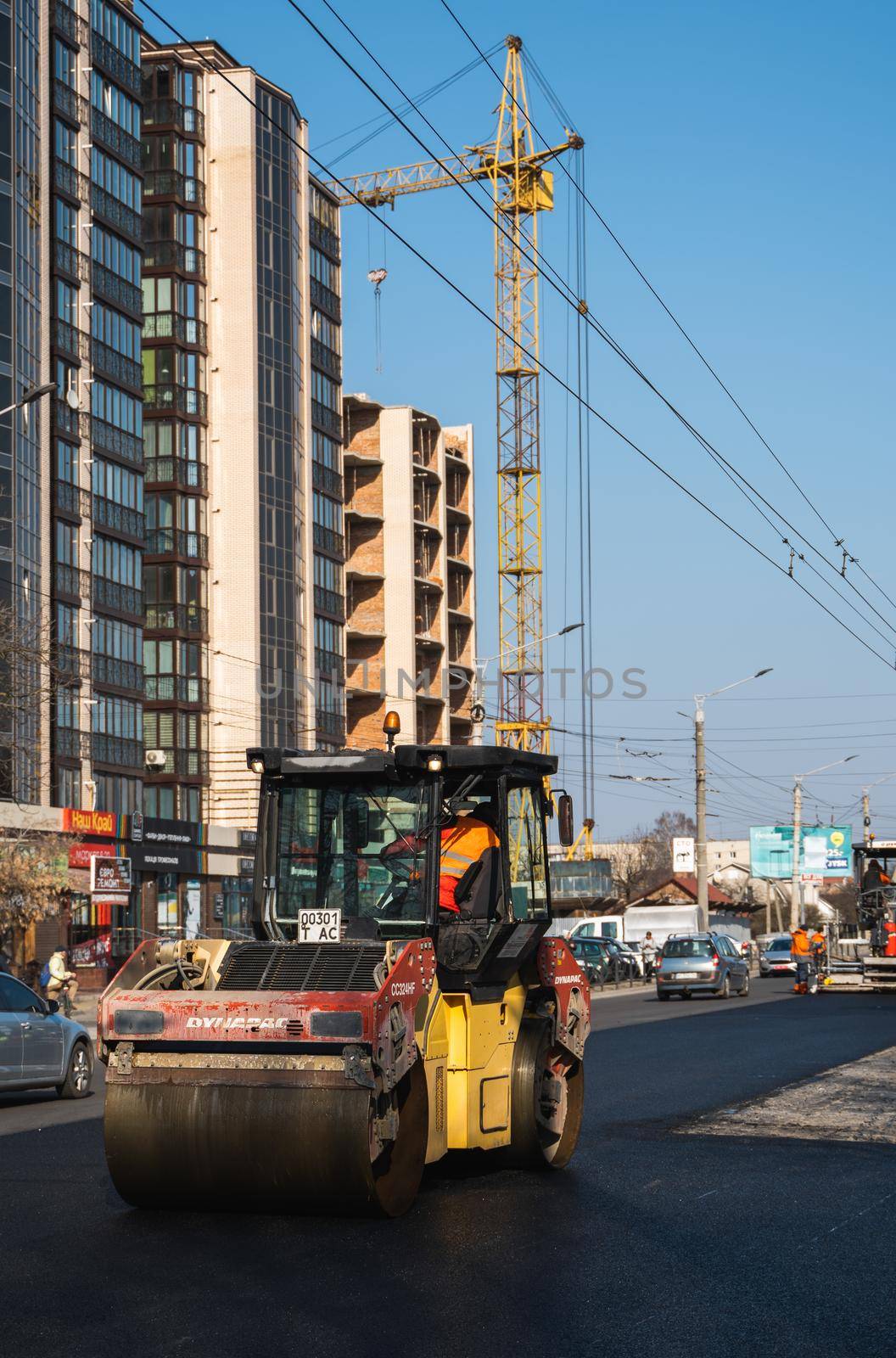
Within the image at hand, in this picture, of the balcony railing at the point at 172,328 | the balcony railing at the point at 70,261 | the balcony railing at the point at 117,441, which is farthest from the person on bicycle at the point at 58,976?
the balcony railing at the point at 172,328

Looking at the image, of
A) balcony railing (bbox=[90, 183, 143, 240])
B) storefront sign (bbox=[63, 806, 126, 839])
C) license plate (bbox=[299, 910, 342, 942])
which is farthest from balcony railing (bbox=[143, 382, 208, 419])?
license plate (bbox=[299, 910, 342, 942])

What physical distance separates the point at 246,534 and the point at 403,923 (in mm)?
59351

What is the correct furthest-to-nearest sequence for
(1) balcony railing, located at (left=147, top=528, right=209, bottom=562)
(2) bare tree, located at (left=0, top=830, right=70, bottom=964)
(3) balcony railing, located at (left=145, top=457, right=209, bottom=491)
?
(3) balcony railing, located at (left=145, top=457, right=209, bottom=491)
(1) balcony railing, located at (left=147, top=528, right=209, bottom=562)
(2) bare tree, located at (left=0, top=830, right=70, bottom=964)

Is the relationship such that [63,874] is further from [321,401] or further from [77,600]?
[321,401]

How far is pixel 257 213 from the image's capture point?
70.7 metres

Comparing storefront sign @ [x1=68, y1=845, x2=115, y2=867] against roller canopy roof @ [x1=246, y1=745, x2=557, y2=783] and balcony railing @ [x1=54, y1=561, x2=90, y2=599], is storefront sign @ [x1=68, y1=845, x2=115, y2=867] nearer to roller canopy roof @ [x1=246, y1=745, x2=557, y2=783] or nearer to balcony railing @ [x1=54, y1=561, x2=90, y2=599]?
balcony railing @ [x1=54, y1=561, x2=90, y2=599]

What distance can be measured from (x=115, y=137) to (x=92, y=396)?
948 cm

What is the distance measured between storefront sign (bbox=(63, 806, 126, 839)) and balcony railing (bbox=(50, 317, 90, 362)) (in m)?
14.5

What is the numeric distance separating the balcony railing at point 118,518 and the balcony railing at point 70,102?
12326mm

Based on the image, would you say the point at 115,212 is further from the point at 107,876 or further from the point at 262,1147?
the point at 262,1147

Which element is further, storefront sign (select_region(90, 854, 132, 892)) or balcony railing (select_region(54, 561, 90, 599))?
balcony railing (select_region(54, 561, 90, 599))

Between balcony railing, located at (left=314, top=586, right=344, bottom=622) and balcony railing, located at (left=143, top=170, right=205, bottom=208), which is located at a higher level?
balcony railing, located at (left=143, top=170, right=205, bottom=208)

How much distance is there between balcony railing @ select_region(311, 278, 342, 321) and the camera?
77.6m

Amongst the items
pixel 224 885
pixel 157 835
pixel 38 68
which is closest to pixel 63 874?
pixel 157 835
